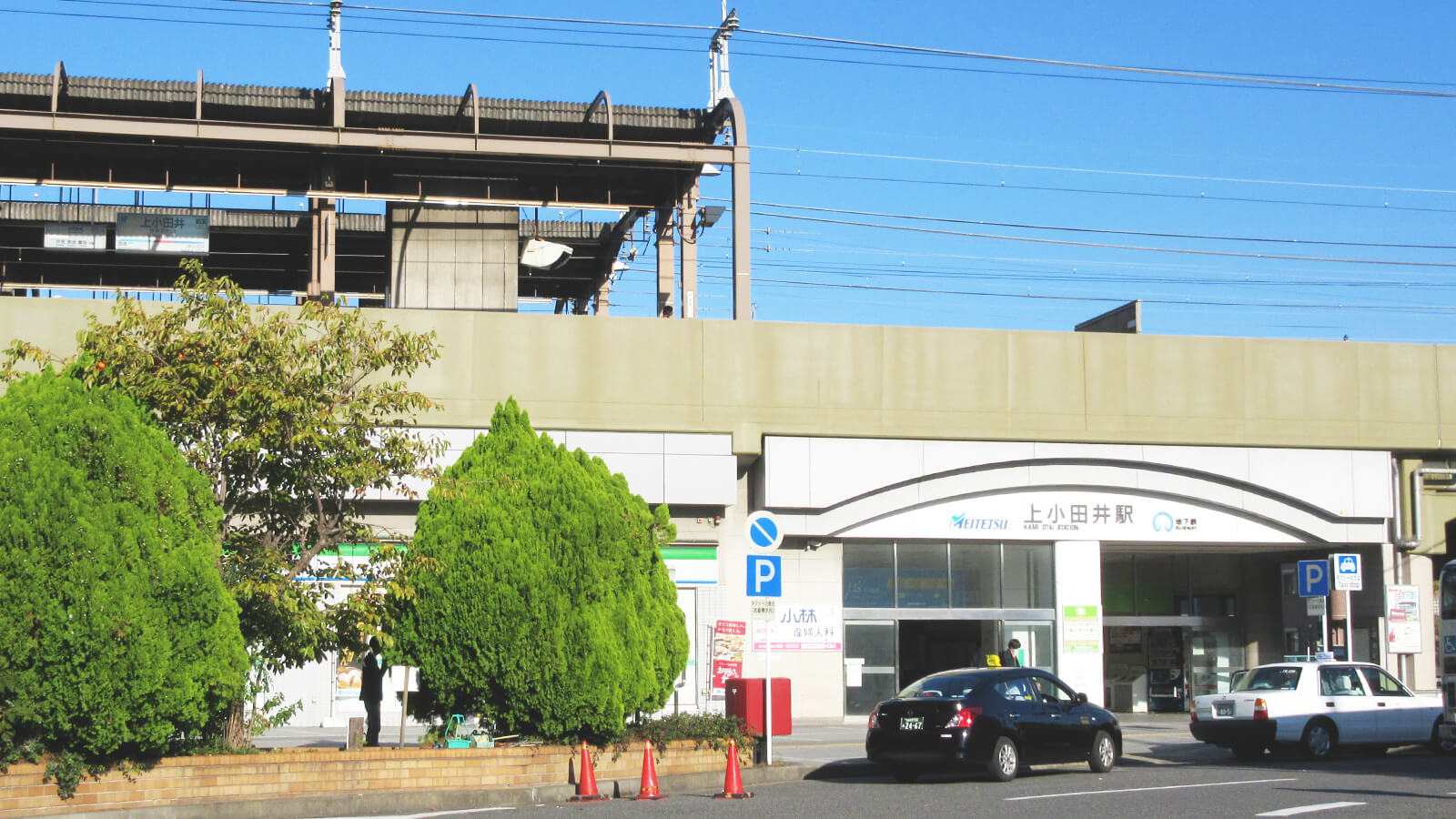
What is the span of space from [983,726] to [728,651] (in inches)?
208

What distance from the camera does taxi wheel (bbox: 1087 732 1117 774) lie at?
18641 mm

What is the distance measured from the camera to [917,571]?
2900cm

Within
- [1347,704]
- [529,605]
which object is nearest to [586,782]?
[529,605]

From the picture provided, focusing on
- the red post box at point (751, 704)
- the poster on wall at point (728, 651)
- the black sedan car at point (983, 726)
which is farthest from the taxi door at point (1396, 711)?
the poster on wall at point (728, 651)

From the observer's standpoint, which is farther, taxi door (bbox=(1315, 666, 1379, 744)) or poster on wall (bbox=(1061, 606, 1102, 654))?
poster on wall (bbox=(1061, 606, 1102, 654))

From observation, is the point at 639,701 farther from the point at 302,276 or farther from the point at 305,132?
the point at 302,276

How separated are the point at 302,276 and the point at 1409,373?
91.1ft

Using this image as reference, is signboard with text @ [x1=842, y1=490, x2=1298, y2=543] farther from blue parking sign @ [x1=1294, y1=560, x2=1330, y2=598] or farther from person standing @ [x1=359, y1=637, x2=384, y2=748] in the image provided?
person standing @ [x1=359, y1=637, x2=384, y2=748]

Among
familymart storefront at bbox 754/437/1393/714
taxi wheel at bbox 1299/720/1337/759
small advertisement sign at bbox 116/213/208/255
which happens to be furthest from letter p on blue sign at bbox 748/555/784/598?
small advertisement sign at bbox 116/213/208/255

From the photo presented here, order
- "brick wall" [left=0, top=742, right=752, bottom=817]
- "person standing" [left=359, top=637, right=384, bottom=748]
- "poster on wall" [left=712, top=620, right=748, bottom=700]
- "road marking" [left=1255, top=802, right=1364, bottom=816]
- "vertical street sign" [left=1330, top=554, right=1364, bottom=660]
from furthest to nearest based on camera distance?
1. "vertical street sign" [left=1330, top=554, right=1364, bottom=660]
2. "person standing" [left=359, top=637, right=384, bottom=748]
3. "poster on wall" [left=712, top=620, right=748, bottom=700]
4. "brick wall" [left=0, top=742, right=752, bottom=817]
5. "road marking" [left=1255, top=802, right=1364, bottom=816]

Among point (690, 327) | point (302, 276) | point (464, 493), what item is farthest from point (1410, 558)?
point (302, 276)

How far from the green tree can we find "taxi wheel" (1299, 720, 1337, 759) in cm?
975

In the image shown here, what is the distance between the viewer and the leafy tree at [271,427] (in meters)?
15.5

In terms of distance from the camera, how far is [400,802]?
1485 centimetres
